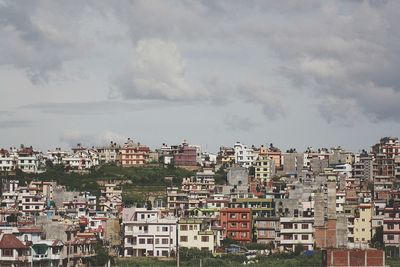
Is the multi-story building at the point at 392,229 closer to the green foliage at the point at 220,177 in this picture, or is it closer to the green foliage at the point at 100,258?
the green foliage at the point at 100,258

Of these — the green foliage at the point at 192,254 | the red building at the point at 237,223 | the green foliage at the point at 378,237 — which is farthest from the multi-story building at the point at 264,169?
the green foliage at the point at 192,254

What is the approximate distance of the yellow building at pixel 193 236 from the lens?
4606 cm

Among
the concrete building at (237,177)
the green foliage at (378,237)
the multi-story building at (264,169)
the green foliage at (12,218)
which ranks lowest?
the green foliage at (378,237)

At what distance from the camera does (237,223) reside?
50.6m

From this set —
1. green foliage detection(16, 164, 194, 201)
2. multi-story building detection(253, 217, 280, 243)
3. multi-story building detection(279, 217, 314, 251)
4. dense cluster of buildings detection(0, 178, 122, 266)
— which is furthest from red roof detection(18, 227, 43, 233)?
green foliage detection(16, 164, 194, 201)

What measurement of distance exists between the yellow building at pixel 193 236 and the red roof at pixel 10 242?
1056 centimetres

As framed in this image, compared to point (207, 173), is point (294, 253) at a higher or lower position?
lower

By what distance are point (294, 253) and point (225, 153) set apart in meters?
43.6

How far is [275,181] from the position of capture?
70.4m

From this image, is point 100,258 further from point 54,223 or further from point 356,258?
point 356,258

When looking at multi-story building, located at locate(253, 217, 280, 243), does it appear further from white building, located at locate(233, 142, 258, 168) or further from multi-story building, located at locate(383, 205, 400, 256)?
white building, located at locate(233, 142, 258, 168)

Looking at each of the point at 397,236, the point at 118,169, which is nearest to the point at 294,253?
the point at 397,236

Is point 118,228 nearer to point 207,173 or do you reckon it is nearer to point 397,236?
point 397,236

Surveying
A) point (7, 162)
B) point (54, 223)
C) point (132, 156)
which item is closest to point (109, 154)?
point (132, 156)
